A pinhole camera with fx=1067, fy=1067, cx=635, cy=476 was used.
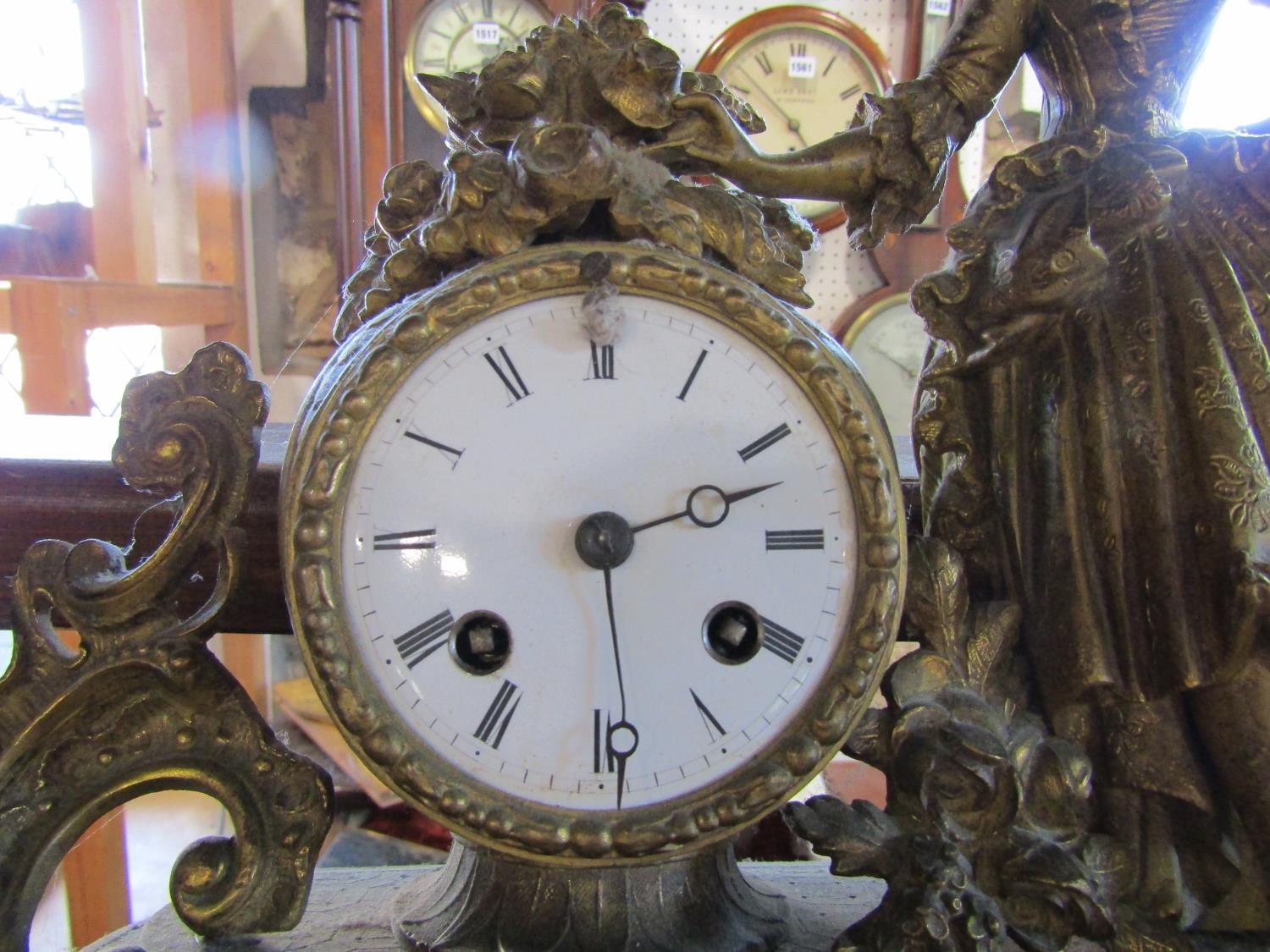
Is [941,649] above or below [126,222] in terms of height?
below

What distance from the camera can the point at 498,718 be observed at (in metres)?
0.64

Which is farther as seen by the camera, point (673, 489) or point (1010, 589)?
point (1010, 589)

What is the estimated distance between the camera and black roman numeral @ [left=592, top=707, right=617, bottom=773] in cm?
65

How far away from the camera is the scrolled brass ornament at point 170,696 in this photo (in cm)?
70

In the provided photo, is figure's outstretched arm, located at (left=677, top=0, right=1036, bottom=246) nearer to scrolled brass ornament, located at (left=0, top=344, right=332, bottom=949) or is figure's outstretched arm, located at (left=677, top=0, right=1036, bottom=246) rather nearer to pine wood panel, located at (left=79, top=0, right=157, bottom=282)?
scrolled brass ornament, located at (left=0, top=344, right=332, bottom=949)

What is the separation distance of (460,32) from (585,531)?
1.70 metres

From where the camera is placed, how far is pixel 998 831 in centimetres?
68

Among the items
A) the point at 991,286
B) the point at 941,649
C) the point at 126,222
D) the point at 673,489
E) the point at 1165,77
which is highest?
the point at 126,222

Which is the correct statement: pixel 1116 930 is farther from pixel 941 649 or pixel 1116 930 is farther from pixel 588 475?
pixel 588 475

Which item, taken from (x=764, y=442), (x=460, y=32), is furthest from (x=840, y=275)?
(x=764, y=442)

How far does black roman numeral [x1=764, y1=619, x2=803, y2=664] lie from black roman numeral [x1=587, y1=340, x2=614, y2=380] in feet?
0.59

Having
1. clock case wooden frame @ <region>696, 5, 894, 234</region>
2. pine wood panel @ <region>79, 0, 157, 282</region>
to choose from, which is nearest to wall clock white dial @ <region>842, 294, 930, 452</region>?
clock case wooden frame @ <region>696, 5, 894, 234</region>

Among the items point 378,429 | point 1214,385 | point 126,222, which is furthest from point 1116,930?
point 126,222

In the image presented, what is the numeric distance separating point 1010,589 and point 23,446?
0.91m
